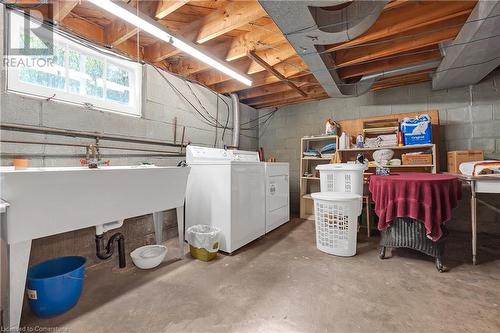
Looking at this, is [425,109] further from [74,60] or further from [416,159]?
[74,60]

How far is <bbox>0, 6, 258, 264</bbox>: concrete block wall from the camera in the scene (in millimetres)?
1663

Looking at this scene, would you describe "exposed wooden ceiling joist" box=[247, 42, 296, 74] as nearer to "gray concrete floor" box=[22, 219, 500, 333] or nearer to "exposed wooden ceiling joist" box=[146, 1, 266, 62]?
"exposed wooden ceiling joist" box=[146, 1, 266, 62]

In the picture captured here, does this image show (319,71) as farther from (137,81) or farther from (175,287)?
(175,287)

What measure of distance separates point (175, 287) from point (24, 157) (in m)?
1.56

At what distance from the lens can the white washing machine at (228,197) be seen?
2.24 meters

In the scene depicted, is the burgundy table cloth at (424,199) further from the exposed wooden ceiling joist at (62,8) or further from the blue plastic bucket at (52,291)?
the exposed wooden ceiling joist at (62,8)

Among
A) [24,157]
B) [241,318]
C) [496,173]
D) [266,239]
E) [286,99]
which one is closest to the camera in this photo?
[241,318]

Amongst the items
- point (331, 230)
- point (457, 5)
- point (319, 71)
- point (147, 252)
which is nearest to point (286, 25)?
point (319, 71)

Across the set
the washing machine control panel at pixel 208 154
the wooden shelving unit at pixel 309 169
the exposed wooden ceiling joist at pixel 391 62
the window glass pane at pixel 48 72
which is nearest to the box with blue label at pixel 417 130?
the exposed wooden ceiling joist at pixel 391 62

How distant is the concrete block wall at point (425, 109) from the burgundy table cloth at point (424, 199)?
1647mm

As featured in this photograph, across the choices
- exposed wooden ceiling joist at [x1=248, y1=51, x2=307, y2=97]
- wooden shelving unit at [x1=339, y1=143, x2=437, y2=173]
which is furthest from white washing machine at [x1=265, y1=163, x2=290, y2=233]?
exposed wooden ceiling joist at [x1=248, y1=51, x2=307, y2=97]

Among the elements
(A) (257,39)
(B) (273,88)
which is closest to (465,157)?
(B) (273,88)

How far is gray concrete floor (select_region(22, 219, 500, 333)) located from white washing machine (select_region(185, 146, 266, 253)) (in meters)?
0.31

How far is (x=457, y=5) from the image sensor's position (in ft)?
5.66
